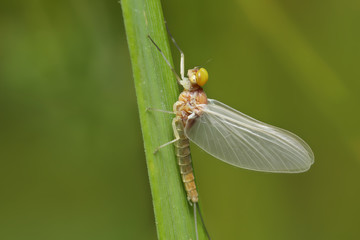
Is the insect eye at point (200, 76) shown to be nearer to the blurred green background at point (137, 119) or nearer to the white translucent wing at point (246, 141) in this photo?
the white translucent wing at point (246, 141)

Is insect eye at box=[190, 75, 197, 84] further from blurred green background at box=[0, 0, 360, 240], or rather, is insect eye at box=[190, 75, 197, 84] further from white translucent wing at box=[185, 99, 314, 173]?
blurred green background at box=[0, 0, 360, 240]

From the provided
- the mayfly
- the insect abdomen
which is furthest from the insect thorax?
the insect abdomen

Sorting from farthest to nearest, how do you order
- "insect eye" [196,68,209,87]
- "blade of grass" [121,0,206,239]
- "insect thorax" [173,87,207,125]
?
"insect eye" [196,68,209,87]
"insect thorax" [173,87,207,125]
"blade of grass" [121,0,206,239]

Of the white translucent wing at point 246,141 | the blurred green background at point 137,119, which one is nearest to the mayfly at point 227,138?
the white translucent wing at point 246,141

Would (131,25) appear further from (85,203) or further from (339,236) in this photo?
(339,236)

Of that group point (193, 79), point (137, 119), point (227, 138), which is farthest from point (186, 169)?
point (137, 119)

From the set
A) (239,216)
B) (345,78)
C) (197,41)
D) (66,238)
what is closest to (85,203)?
(66,238)
